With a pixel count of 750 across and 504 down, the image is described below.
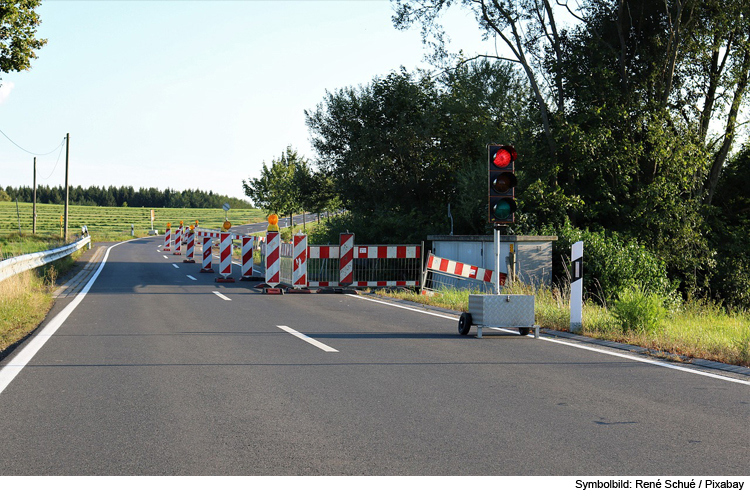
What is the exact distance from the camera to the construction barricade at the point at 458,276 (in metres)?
16.7

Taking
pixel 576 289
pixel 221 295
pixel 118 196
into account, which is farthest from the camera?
pixel 118 196

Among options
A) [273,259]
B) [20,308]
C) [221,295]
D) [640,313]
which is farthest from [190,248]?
[640,313]

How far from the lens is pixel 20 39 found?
21.3m

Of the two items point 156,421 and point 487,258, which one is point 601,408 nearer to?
point 156,421

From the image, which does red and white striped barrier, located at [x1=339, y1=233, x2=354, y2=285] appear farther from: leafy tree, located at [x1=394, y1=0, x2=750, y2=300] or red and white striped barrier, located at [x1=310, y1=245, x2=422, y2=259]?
leafy tree, located at [x1=394, y1=0, x2=750, y2=300]

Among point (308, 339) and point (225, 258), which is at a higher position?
point (225, 258)

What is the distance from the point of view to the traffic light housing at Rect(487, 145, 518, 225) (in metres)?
10.2

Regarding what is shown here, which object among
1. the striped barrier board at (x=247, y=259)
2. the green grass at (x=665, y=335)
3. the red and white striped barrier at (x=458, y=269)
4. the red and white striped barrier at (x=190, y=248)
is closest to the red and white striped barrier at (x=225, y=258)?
the striped barrier board at (x=247, y=259)

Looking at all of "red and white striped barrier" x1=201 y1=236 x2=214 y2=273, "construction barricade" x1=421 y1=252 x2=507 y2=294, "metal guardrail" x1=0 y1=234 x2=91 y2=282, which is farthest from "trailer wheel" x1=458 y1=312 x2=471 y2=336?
"red and white striped barrier" x1=201 y1=236 x2=214 y2=273

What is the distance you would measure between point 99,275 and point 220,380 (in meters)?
18.7

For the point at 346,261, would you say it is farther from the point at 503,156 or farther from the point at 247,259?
the point at 503,156

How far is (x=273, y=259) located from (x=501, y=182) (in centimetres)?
983

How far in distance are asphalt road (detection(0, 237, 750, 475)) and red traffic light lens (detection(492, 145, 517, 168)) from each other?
253 cm

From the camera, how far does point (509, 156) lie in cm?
1023
